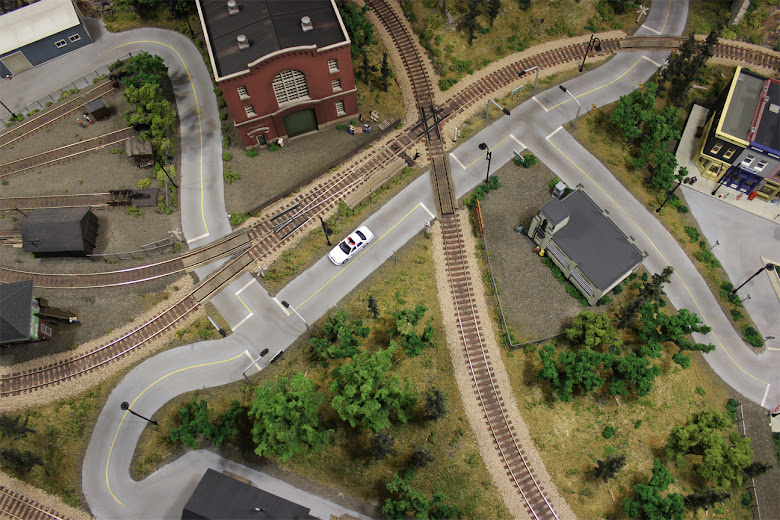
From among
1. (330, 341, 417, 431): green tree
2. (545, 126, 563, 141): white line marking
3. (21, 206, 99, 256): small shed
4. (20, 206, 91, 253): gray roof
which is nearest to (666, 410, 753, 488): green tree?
(330, 341, 417, 431): green tree

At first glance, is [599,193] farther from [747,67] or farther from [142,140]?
[142,140]

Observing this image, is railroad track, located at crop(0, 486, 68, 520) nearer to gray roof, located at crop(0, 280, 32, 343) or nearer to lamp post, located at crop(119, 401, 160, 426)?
lamp post, located at crop(119, 401, 160, 426)

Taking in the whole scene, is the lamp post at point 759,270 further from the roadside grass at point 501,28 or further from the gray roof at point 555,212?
the roadside grass at point 501,28

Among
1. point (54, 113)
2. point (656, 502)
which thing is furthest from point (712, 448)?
point (54, 113)

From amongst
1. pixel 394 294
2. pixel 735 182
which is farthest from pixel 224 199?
pixel 735 182

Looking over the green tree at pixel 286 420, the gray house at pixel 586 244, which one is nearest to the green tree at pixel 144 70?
the green tree at pixel 286 420

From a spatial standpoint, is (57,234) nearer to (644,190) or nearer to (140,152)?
(140,152)
